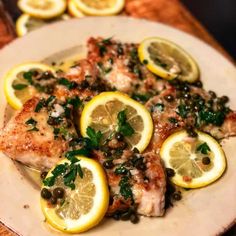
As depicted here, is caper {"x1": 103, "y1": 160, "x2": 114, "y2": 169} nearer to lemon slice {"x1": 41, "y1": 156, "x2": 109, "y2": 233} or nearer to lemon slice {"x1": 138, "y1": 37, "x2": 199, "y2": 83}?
lemon slice {"x1": 41, "y1": 156, "x2": 109, "y2": 233}

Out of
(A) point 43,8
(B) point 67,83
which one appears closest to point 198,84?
(B) point 67,83

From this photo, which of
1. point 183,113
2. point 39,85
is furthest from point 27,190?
point 183,113

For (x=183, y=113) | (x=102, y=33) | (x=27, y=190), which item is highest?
(x=183, y=113)

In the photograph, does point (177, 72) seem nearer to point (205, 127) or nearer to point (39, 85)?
point (205, 127)

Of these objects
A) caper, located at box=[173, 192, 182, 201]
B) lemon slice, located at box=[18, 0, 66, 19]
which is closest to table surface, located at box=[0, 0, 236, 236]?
lemon slice, located at box=[18, 0, 66, 19]

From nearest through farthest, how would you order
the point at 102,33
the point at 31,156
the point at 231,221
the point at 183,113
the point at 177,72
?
the point at 231,221 → the point at 31,156 → the point at 183,113 → the point at 177,72 → the point at 102,33

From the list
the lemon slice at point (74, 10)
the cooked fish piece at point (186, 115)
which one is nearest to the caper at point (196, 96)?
the cooked fish piece at point (186, 115)

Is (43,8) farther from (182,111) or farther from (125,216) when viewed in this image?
(125,216)
